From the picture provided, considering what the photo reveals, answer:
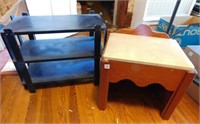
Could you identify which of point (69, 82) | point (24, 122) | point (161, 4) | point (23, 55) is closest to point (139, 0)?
point (161, 4)

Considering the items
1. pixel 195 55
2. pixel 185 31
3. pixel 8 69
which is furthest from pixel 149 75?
pixel 8 69

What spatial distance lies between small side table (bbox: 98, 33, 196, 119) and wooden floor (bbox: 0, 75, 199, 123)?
0.22 metres

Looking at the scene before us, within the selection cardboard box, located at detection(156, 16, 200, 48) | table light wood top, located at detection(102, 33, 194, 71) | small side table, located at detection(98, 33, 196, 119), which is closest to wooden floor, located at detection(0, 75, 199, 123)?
small side table, located at detection(98, 33, 196, 119)

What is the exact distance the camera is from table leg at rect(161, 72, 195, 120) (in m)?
0.79

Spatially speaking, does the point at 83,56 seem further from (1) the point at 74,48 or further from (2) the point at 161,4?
(2) the point at 161,4

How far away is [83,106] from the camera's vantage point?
112 centimetres

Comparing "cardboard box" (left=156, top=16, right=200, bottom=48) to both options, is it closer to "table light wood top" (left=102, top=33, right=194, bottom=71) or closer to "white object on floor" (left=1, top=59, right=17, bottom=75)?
"table light wood top" (left=102, top=33, right=194, bottom=71)

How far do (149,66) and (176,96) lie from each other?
288 millimetres

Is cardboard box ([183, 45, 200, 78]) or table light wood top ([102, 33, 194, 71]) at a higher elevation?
table light wood top ([102, 33, 194, 71])

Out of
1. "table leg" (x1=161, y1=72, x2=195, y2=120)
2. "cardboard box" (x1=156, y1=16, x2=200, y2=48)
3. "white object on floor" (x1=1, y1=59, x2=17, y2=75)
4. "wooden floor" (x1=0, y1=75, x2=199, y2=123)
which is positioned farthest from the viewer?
"cardboard box" (x1=156, y1=16, x2=200, y2=48)

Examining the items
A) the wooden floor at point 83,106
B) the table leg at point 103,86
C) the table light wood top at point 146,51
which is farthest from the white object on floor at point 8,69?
the table light wood top at point 146,51

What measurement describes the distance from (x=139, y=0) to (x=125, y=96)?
1377 mm

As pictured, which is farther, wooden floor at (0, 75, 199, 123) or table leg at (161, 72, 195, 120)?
wooden floor at (0, 75, 199, 123)

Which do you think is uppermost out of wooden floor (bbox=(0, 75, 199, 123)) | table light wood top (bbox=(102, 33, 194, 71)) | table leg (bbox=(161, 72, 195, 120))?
table light wood top (bbox=(102, 33, 194, 71))
